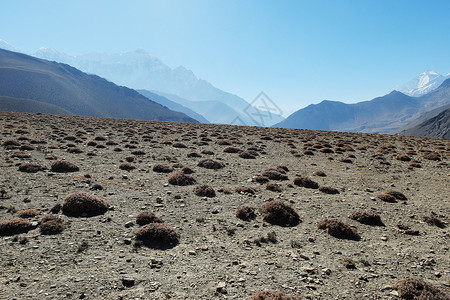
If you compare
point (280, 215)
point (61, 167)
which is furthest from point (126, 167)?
point (280, 215)

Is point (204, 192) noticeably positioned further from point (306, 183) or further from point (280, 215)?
point (306, 183)

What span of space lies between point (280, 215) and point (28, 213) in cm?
915

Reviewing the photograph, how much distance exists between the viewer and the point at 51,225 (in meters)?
7.89

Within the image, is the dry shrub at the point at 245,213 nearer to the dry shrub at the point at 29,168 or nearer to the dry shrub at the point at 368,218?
the dry shrub at the point at 368,218

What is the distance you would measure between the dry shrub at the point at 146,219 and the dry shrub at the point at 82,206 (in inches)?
69.6

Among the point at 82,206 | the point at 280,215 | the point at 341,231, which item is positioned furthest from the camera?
the point at 280,215

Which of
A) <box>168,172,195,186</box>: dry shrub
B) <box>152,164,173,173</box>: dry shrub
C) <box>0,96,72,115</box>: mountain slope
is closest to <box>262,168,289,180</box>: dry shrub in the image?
<box>168,172,195,186</box>: dry shrub

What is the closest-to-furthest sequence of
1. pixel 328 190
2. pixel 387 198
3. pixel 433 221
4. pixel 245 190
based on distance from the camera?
pixel 433 221 → pixel 387 198 → pixel 245 190 → pixel 328 190

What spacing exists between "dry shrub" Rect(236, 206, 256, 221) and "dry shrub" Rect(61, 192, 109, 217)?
5.23 m

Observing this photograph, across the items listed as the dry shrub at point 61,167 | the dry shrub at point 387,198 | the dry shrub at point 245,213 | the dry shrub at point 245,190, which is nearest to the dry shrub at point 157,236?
the dry shrub at point 245,213

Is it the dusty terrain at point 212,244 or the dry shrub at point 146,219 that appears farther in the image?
the dry shrub at point 146,219

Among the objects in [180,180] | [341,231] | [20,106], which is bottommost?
[20,106]

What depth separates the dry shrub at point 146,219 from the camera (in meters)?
8.91

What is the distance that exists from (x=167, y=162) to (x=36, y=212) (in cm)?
1084
